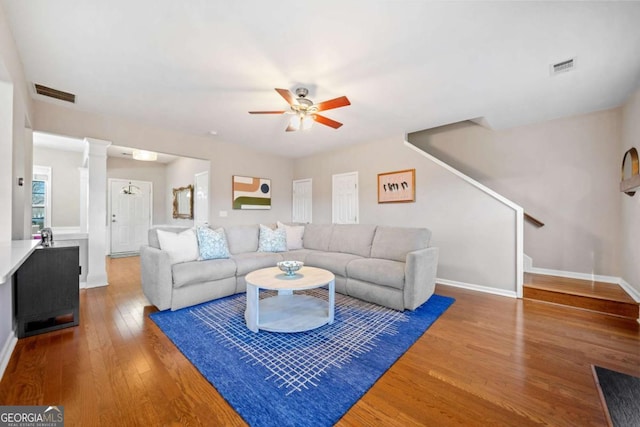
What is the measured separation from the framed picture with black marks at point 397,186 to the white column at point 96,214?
4.54m

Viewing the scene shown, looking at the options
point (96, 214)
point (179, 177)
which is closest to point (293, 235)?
point (96, 214)

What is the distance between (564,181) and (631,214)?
949 mm

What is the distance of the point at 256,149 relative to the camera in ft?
18.5

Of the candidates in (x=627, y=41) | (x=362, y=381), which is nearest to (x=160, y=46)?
(x=362, y=381)

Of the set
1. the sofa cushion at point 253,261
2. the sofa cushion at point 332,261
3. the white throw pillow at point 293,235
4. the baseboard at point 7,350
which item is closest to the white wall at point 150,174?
the white throw pillow at point 293,235

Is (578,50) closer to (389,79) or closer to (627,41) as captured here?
(627,41)

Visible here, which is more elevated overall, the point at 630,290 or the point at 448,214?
the point at 448,214

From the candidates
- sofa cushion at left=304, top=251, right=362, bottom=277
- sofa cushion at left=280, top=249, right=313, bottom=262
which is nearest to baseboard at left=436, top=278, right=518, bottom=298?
sofa cushion at left=304, top=251, right=362, bottom=277

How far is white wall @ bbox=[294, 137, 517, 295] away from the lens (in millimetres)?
3609

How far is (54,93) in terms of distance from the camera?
3098 millimetres

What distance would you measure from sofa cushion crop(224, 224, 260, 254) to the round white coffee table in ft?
3.91

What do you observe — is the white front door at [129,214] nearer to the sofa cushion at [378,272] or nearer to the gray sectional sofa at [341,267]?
the gray sectional sofa at [341,267]

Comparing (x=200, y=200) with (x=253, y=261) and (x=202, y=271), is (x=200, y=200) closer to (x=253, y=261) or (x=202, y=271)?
(x=253, y=261)

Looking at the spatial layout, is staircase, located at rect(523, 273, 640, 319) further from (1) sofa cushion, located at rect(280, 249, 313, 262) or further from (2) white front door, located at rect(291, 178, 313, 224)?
(2) white front door, located at rect(291, 178, 313, 224)
